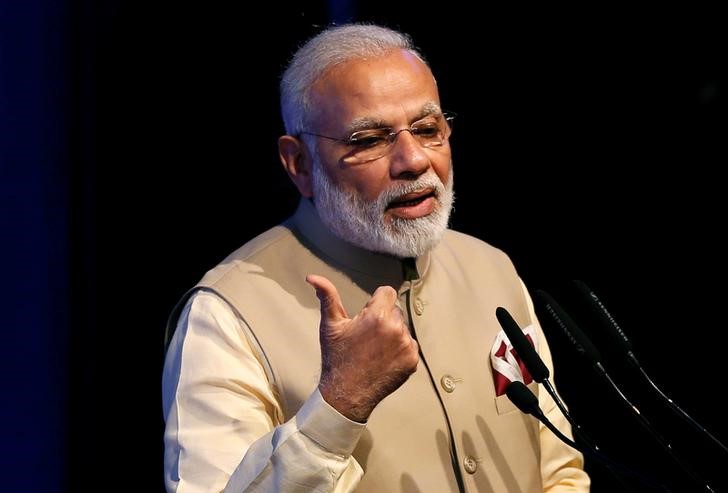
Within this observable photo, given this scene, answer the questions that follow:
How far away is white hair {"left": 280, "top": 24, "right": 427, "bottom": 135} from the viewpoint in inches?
87.5

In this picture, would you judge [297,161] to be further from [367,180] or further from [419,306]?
[419,306]

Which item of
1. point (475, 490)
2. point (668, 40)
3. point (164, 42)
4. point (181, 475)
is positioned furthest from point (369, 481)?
point (668, 40)

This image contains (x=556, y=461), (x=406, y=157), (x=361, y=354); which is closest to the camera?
(x=361, y=354)

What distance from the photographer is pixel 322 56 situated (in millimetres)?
2238

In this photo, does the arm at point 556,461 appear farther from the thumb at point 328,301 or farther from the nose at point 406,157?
the thumb at point 328,301

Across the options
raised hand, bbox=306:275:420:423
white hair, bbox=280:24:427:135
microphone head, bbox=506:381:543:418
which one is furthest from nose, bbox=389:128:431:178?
microphone head, bbox=506:381:543:418

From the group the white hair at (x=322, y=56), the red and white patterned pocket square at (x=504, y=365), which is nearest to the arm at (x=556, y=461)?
the red and white patterned pocket square at (x=504, y=365)

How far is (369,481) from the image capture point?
2045 mm

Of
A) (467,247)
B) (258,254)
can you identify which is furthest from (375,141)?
(467,247)

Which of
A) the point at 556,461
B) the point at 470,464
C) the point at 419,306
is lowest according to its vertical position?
the point at 556,461

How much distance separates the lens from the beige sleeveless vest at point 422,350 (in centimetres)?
208

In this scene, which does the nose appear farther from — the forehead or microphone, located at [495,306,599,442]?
microphone, located at [495,306,599,442]

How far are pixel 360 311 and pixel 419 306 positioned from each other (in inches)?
13.7

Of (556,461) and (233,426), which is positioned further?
(556,461)
